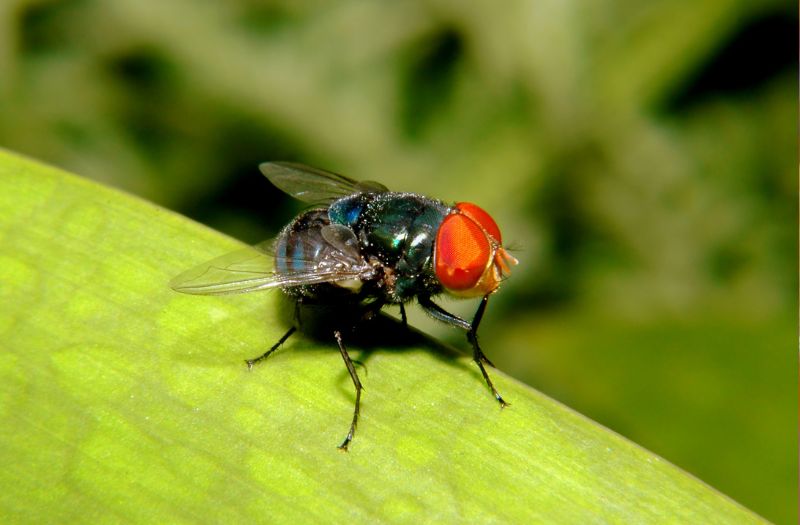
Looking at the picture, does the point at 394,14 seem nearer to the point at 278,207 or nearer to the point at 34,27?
the point at 278,207

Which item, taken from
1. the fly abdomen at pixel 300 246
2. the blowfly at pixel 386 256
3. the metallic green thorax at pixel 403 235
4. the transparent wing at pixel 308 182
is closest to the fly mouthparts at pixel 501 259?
the blowfly at pixel 386 256

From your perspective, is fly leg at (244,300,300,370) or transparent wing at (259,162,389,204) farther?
transparent wing at (259,162,389,204)

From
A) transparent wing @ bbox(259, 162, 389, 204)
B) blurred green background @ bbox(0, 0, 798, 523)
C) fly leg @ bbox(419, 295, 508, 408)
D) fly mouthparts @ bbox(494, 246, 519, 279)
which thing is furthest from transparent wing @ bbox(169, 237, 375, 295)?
blurred green background @ bbox(0, 0, 798, 523)

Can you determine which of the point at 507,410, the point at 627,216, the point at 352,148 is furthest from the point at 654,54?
the point at 507,410

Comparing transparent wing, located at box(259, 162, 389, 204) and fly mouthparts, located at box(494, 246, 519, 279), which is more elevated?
fly mouthparts, located at box(494, 246, 519, 279)

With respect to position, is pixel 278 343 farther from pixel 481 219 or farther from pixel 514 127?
pixel 514 127

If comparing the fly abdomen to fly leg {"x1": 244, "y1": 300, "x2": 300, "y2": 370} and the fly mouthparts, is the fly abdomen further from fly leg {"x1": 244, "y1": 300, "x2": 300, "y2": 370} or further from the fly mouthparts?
the fly mouthparts
